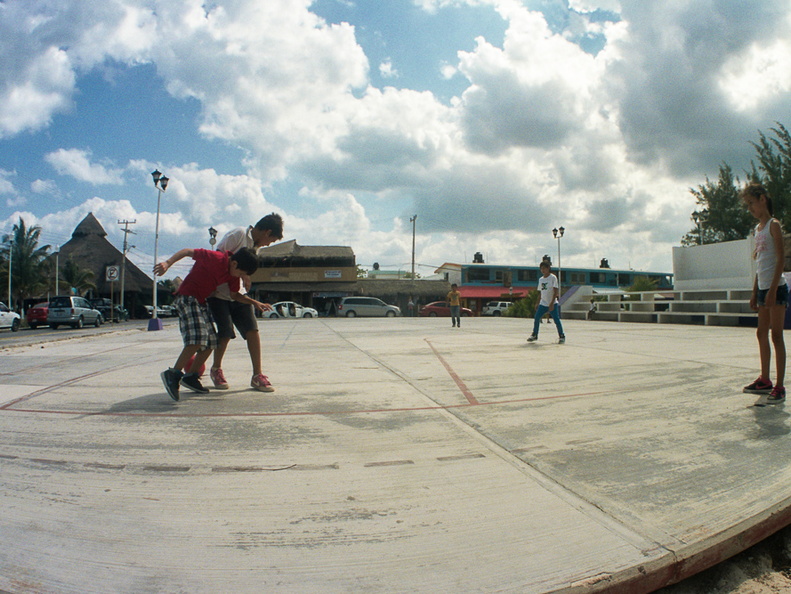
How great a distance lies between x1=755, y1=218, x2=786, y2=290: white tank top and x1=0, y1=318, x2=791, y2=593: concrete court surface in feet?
3.02

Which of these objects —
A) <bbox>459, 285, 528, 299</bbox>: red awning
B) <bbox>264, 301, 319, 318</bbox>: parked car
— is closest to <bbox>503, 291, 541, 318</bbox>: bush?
<bbox>264, 301, 319, 318</bbox>: parked car

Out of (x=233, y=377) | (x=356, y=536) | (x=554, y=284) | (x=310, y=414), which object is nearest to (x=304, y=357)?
(x=233, y=377)

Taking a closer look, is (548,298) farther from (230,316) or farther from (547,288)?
(230,316)

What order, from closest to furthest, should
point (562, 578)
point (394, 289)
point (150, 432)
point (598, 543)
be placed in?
point (562, 578) < point (598, 543) < point (150, 432) < point (394, 289)

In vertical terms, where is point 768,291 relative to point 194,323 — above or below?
above

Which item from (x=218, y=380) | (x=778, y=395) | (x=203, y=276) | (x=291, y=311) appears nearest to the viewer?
(x=778, y=395)

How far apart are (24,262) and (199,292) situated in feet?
168

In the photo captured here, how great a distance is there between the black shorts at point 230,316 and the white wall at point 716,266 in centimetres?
1744

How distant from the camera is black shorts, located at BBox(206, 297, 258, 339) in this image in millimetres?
4227

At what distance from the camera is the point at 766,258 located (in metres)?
3.90

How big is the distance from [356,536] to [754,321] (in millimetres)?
15284

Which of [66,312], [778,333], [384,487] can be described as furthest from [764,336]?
[66,312]

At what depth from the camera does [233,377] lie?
523 centimetres

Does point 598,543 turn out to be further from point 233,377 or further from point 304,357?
point 304,357
